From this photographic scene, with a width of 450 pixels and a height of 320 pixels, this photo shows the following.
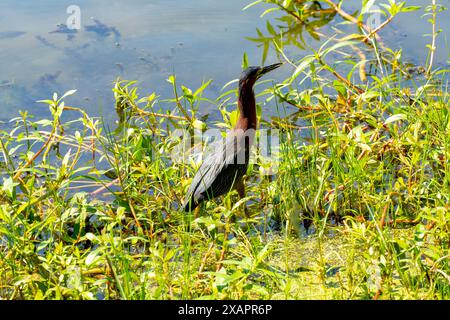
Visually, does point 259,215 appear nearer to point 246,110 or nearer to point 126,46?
point 246,110

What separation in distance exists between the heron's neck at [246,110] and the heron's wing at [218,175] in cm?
9

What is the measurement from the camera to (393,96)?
13.4 feet

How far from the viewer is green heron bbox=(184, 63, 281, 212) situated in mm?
3580

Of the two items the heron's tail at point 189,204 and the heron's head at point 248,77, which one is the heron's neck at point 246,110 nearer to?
the heron's head at point 248,77

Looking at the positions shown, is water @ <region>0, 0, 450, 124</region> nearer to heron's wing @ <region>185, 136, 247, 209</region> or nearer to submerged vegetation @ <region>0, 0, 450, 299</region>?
submerged vegetation @ <region>0, 0, 450, 299</region>

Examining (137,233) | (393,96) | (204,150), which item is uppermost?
(393,96)

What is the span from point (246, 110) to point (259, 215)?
56 centimetres

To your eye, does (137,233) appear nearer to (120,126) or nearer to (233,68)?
(120,126)

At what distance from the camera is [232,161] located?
3.62 m

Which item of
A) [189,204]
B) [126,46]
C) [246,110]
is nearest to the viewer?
[189,204]

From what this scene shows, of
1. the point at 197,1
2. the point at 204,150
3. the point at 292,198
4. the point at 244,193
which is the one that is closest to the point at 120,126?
the point at 204,150

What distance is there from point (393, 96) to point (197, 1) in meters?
2.93

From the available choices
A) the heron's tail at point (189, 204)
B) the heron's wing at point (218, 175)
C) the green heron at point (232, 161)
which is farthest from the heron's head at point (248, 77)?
the heron's tail at point (189, 204)

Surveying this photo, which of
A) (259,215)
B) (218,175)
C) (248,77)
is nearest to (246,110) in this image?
(248,77)
